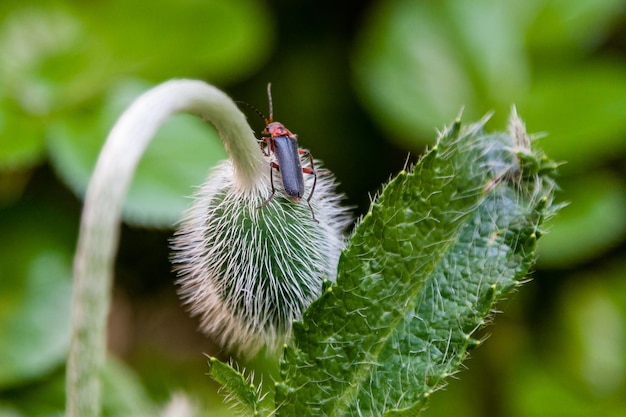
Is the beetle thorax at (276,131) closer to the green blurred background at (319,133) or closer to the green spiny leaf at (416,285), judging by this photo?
the green spiny leaf at (416,285)

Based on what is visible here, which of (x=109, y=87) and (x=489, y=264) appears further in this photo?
(x=109, y=87)

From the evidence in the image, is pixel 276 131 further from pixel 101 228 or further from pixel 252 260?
pixel 101 228

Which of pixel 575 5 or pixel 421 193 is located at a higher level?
pixel 575 5

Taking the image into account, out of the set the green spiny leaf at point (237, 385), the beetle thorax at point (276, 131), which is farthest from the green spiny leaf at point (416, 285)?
the beetle thorax at point (276, 131)

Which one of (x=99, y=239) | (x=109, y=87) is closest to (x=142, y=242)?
(x=109, y=87)

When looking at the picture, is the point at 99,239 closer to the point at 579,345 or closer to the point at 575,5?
the point at 579,345

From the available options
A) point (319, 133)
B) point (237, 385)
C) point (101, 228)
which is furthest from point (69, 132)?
point (101, 228)
